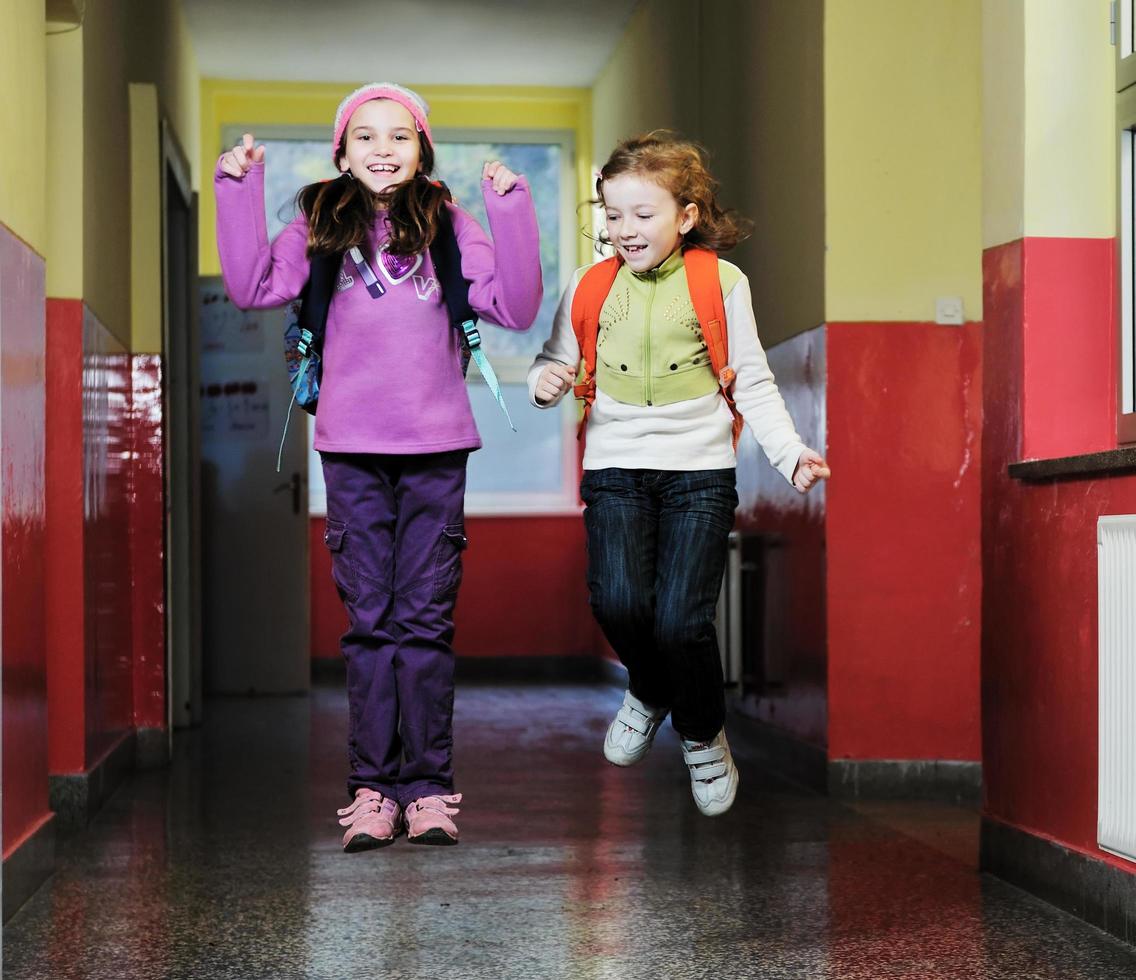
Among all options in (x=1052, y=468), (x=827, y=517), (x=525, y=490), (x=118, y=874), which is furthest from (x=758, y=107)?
(x=525, y=490)

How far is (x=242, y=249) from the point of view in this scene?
2.53 metres

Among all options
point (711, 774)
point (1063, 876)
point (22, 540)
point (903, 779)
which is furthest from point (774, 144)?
point (711, 774)

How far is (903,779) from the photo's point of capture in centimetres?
Answer: 492

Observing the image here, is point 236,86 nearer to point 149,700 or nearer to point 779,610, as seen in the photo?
point 149,700

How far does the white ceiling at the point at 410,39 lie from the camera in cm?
761

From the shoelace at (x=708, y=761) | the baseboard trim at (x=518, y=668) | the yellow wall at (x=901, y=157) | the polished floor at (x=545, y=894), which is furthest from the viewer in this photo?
the baseboard trim at (x=518, y=668)

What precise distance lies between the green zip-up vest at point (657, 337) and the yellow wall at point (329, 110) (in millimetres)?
6371

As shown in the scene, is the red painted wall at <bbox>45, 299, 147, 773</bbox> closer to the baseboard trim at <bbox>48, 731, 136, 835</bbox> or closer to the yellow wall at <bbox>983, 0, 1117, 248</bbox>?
the baseboard trim at <bbox>48, 731, 136, 835</bbox>

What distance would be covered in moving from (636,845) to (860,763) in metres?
0.96

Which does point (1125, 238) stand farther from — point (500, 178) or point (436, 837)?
point (436, 837)

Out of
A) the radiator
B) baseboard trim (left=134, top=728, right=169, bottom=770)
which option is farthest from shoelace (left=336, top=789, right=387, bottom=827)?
baseboard trim (left=134, top=728, right=169, bottom=770)

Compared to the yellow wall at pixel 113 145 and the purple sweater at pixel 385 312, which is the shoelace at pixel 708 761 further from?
the yellow wall at pixel 113 145

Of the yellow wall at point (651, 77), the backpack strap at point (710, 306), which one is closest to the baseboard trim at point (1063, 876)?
the backpack strap at point (710, 306)

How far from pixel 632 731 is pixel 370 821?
1.82 feet
